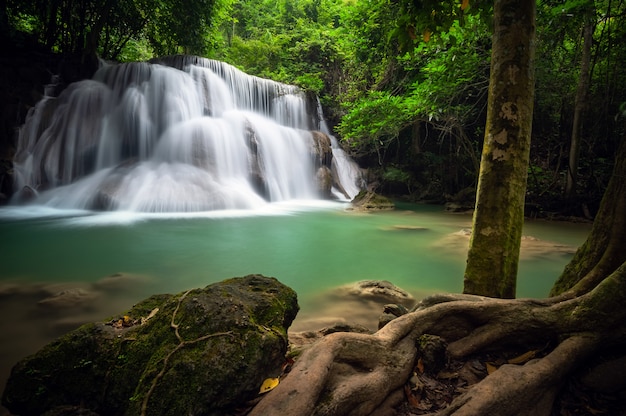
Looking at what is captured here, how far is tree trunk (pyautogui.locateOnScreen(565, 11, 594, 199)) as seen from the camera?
27.9 feet

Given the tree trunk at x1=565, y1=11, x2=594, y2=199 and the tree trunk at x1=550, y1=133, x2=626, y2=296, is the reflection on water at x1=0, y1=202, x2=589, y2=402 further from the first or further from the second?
the tree trunk at x1=550, y1=133, x2=626, y2=296

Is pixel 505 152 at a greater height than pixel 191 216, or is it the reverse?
pixel 505 152

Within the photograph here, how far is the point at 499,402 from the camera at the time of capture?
154 centimetres

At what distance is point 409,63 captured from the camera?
13.6m

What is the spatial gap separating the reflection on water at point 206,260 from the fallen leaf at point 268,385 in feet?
5.30

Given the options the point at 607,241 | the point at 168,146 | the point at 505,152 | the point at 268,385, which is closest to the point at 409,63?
the point at 168,146

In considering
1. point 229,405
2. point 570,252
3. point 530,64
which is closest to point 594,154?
point 570,252

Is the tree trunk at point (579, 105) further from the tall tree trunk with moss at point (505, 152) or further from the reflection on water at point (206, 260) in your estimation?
the tall tree trunk with moss at point (505, 152)

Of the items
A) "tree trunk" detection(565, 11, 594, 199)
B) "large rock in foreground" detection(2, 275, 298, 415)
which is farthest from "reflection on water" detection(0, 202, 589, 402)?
"tree trunk" detection(565, 11, 594, 199)

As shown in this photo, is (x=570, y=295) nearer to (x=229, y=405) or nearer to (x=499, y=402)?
(x=499, y=402)

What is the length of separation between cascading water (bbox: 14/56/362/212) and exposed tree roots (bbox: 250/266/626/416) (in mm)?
10081

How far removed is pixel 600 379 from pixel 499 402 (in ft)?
2.15

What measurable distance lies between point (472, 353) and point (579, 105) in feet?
33.3

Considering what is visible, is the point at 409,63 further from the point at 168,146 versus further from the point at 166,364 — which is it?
the point at 166,364
